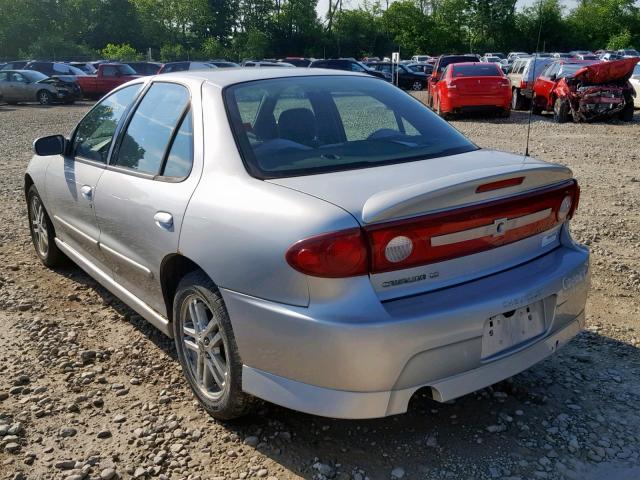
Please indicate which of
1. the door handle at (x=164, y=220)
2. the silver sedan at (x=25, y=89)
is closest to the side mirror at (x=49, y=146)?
the door handle at (x=164, y=220)

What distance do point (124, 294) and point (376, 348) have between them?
78.3 inches

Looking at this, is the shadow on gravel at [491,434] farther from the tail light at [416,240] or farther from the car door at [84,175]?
the car door at [84,175]

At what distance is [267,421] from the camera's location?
312cm

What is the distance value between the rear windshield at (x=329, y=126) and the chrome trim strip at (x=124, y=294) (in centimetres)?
109

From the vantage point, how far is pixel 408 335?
2408 mm

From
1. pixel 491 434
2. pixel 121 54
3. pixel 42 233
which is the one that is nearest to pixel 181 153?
pixel 491 434

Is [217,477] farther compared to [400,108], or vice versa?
[400,108]

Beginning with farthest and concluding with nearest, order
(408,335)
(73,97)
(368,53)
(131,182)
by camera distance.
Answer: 1. (368,53)
2. (73,97)
3. (131,182)
4. (408,335)

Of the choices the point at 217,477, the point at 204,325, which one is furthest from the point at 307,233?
the point at 217,477

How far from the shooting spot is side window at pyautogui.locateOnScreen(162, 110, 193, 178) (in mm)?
3189

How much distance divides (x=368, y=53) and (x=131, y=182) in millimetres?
70392

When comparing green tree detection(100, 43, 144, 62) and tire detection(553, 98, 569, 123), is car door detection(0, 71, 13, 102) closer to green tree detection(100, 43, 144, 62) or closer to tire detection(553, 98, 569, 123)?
tire detection(553, 98, 569, 123)

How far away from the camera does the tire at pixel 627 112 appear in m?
15.8

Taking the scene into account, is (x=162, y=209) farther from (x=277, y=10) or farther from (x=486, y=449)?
(x=277, y=10)
